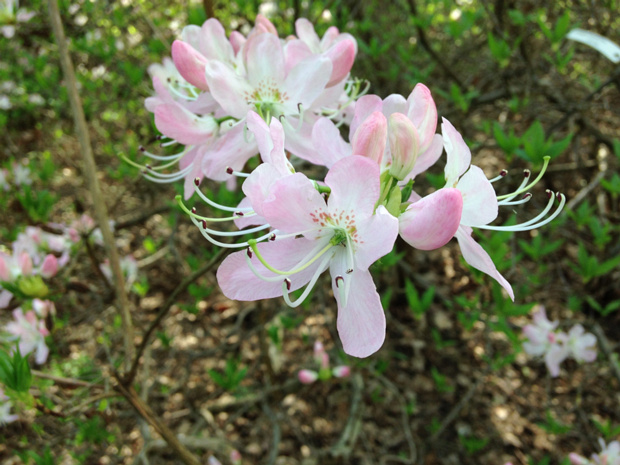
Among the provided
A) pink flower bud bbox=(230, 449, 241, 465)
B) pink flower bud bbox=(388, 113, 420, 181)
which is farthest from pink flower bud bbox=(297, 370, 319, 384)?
pink flower bud bbox=(388, 113, 420, 181)

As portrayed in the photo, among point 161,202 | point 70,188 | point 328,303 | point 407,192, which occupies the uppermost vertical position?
point 407,192

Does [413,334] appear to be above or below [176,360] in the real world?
below

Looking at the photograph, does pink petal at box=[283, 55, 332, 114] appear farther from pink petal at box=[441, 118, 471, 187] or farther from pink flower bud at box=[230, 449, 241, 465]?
pink flower bud at box=[230, 449, 241, 465]

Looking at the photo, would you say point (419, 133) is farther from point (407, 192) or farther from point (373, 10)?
point (373, 10)

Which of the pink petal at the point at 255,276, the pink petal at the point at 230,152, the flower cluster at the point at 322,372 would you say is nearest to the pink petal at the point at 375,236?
the pink petal at the point at 255,276

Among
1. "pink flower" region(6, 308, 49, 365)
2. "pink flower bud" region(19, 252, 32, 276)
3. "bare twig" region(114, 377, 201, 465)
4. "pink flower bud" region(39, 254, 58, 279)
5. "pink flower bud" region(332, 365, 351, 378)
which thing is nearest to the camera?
"bare twig" region(114, 377, 201, 465)

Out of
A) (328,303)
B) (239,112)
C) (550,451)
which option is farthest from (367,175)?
(550,451)

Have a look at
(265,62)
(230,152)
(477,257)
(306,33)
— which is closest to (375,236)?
(477,257)

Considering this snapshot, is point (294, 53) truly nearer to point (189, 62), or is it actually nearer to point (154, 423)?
point (189, 62)
